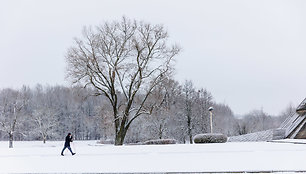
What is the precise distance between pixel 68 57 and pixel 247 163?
2126 centimetres

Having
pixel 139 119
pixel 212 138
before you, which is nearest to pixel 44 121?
pixel 139 119

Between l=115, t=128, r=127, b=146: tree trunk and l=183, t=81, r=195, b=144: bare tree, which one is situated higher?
l=183, t=81, r=195, b=144: bare tree

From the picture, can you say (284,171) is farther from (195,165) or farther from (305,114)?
(305,114)

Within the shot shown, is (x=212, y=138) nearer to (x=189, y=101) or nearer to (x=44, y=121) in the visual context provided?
(x=189, y=101)

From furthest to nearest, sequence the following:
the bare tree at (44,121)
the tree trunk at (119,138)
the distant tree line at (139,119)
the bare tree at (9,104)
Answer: the bare tree at (44,121), the bare tree at (9,104), the distant tree line at (139,119), the tree trunk at (119,138)

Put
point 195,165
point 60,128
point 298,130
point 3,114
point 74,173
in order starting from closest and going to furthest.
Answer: point 74,173 → point 195,165 → point 298,130 → point 3,114 → point 60,128

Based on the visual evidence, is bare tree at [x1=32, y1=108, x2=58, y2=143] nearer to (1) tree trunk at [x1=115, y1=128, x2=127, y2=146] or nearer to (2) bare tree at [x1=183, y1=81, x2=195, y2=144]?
(2) bare tree at [x1=183, y1=81, x2=195, y2=144]

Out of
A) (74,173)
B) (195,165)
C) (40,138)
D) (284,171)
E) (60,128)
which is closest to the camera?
(284,171)

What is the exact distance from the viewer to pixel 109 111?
28328 millimetres

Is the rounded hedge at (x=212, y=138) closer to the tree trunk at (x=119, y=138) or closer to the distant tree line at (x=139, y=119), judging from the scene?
the distant tree line at (x=139, y=119)

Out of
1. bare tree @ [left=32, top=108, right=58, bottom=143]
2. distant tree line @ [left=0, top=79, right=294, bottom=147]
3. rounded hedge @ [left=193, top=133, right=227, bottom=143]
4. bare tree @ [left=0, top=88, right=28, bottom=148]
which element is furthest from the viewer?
bare tree @ [left=32, top=108, right=58, bottom=143]

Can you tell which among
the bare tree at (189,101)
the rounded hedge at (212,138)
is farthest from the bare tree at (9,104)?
the rounded hedge at (212,138)

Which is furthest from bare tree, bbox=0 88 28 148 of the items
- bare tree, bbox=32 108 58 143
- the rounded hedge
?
the rounded hedge

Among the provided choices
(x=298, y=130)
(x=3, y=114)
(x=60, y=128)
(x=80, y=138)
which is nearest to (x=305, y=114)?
(x=298, y=130)
